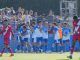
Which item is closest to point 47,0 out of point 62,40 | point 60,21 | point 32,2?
A: point 32,2

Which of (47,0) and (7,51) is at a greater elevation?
(47,0)

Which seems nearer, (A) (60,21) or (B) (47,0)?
(A) (60,21)

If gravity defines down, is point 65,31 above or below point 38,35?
above

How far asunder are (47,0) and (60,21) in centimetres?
772

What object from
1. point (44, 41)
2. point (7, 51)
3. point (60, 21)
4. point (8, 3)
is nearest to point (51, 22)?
point (60, 21)

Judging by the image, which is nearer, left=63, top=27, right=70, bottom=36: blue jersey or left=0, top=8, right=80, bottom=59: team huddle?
left=0, top=8, right=80, bottom=59: team huddle

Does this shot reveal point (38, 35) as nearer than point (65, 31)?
Yes

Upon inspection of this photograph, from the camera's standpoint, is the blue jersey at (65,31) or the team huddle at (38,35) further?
the blue jersey at (65,31)

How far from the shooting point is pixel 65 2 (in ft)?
127

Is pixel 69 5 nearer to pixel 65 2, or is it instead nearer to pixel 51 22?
pixel 65 2

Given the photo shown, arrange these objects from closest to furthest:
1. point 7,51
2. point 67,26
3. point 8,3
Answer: point 7,51 → point 67,26 → point 8,3

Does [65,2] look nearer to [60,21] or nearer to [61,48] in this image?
[60,21]

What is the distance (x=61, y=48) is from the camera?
94.7 ft

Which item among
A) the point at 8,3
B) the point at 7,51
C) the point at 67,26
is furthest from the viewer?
the point at 8,3
